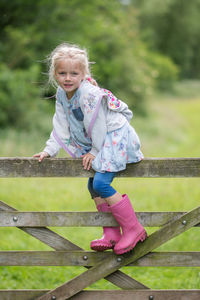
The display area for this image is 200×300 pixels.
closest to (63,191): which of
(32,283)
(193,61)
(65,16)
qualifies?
(32,283)

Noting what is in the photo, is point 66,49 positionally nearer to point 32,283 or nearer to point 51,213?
point 51,213

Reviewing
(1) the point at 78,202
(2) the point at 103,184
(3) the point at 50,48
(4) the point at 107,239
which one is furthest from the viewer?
(3) the point at 50,48

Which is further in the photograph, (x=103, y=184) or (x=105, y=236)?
(x=105, y=236)

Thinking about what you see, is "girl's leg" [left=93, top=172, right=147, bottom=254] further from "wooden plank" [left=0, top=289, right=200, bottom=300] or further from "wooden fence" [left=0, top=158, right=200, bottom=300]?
"wooden plank" [left=0, top=289, right=200, bottom=300]

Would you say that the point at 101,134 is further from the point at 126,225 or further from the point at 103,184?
the point at 126,225

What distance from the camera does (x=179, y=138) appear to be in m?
16.0

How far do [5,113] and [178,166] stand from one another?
9808 millimetres

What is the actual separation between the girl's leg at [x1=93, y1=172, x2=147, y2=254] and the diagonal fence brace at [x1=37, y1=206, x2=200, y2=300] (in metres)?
0.12

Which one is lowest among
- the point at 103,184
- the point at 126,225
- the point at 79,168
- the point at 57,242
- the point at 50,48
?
the point at 57,242

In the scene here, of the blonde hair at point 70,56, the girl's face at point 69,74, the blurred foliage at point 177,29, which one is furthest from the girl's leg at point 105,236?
the blurred foliage at point 177,29

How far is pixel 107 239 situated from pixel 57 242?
1.21 ft

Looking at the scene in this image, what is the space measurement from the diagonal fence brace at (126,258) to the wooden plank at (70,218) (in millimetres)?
60

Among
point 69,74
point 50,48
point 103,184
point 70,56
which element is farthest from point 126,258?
point 50,48

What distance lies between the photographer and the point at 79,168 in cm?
295
